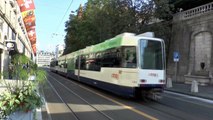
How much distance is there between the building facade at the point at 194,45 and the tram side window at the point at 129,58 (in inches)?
594

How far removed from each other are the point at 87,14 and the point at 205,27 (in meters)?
21.7

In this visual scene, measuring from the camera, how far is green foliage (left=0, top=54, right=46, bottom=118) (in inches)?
247

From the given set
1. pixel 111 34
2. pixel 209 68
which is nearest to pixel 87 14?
pixel 111 34

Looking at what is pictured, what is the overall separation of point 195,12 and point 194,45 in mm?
3206

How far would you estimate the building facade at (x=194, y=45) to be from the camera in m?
31.2

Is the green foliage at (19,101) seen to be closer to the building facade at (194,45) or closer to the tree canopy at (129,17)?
the building facade at (194,45)

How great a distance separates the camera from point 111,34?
1547 inches

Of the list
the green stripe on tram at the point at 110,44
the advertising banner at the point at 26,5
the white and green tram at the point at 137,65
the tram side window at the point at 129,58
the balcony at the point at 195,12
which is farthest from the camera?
the balcony at the point at 195,12

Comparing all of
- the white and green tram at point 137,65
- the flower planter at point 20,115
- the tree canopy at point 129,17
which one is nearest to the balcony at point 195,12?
the tree canopy at point 129,17

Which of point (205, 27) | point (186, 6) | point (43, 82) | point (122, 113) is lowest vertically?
point (122, 113)

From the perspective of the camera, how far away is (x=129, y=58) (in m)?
16.7

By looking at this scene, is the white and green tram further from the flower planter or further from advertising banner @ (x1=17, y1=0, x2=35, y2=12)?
advertising banner @ (x1=17, y1=0, x2=35, y2=12)

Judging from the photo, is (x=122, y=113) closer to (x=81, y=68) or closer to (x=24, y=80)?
(x=24, y=80)

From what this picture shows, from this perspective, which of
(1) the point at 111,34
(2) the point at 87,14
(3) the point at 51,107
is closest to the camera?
(3) the point at 51,107
